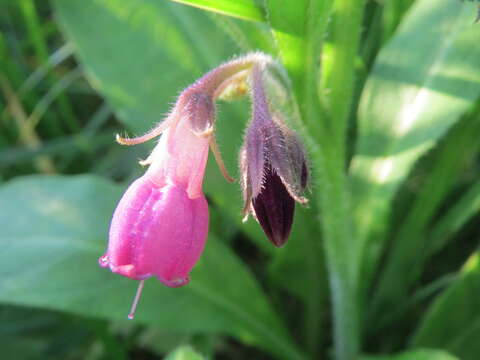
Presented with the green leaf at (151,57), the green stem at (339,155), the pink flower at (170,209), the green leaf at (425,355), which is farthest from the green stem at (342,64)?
the green leaf at (151,57)

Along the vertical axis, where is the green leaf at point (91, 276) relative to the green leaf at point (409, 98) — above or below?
below

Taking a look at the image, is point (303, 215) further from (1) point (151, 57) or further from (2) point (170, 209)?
(2) point (170, 209)

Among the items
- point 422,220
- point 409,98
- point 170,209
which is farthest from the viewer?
point 422,220

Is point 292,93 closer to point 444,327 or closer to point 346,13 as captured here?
point 346,13

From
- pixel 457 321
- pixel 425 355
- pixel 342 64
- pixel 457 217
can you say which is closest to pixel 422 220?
pixel 457 217

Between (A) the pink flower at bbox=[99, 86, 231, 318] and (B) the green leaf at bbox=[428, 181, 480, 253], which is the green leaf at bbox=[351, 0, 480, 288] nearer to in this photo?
(B) the green leaf at bbox=[428, 181, 480, 253]

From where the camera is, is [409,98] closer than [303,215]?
Yes

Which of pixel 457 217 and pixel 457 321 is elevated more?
pixel 457 217

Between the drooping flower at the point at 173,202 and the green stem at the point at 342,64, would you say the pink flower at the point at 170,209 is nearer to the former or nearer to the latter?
the drooping flower at the point at 173,202
